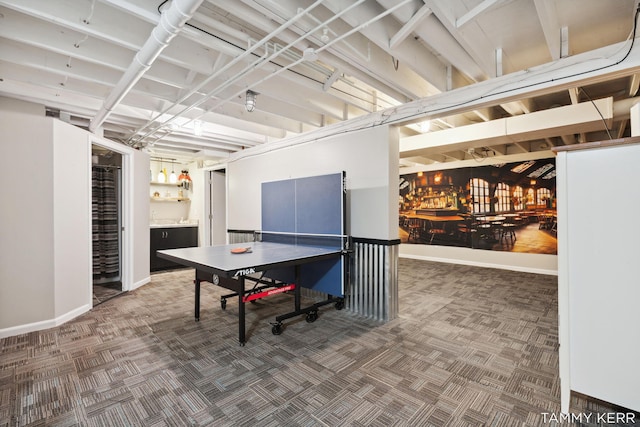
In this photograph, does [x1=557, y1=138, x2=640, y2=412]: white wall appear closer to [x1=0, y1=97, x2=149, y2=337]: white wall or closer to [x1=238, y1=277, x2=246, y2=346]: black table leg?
[x1=238, y1=277, x2=246, y2=346]: black table leg

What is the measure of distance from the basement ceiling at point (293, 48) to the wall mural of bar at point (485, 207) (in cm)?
231

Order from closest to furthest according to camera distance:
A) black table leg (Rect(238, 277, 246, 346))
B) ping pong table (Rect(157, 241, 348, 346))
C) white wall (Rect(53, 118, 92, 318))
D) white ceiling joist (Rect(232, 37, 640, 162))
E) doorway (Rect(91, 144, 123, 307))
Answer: white ceiling joist (Rect(232, 37, 640, 162))
ping pong table (Rect(157, 241, 348, 346))
black table leg (Rect(238, 277, 246, 346))
white wall (Rect(53, 118, 92, 318))
doorway (Rect(91, 144, 123, 307))

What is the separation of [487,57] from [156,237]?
22.6 feet

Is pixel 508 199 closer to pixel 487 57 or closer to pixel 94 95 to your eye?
pixel 487 57

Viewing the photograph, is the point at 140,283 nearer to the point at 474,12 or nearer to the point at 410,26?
the point at 410,26

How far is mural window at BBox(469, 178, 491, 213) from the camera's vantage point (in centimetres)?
695

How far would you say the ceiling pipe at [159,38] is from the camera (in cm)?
170

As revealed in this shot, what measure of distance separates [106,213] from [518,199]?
846cm

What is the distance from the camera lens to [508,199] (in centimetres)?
666

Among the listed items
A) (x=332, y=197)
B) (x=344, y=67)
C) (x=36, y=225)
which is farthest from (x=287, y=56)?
(x=36, y=225)

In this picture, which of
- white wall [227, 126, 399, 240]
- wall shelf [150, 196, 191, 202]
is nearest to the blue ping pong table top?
white wall [227, 126, 399, 240]

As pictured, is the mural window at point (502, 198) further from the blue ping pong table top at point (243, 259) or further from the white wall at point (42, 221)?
the white wall at point (42, 221)

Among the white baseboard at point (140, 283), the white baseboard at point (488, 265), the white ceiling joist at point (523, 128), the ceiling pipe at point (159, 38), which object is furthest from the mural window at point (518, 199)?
the white baseboard at point (140, 283)

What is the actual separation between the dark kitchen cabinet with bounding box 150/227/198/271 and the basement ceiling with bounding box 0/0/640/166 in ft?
10.2
